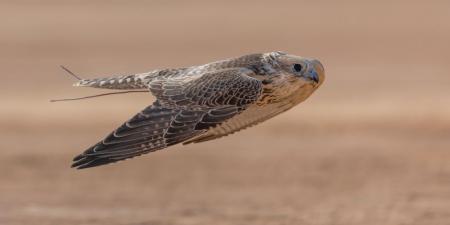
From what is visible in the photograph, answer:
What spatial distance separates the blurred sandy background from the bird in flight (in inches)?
82.6

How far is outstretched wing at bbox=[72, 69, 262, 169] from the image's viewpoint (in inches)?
393

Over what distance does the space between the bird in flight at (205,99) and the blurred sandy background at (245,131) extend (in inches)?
82.6

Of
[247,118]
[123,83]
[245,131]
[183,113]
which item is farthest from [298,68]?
[245,131]

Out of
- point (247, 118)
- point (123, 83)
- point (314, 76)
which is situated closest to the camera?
point (314, 76)

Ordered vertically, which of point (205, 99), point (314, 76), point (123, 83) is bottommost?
point (205, 99)

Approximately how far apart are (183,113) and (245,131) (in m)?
7.49

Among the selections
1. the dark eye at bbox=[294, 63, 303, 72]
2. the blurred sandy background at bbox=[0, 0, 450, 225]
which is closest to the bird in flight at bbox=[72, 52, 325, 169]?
the dark eye at bbox=[294, 63, 303, 72]

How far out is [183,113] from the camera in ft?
33.8

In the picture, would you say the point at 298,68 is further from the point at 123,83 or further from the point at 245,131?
the point at 245,131

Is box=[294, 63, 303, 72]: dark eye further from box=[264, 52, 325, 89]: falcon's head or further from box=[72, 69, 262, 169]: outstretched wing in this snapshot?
box=[72, 69, 262, 169]: outstretched wing

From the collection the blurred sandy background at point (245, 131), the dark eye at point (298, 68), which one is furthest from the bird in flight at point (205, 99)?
the blurred sandy background at point (245, 131)

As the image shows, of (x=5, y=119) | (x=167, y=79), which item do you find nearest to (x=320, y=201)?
(x=167, y=79)

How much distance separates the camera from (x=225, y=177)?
15.0m

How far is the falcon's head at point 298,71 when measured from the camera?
35.2ft
